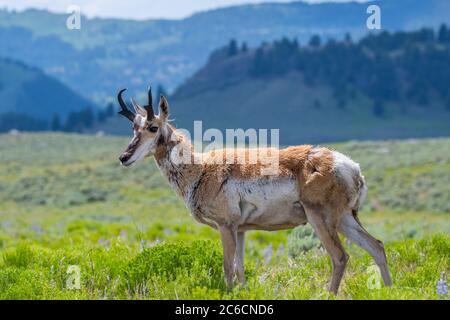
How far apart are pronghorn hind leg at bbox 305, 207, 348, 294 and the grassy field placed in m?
0.15

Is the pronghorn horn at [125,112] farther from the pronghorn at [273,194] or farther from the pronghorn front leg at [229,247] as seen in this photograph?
the pronghorn front leg at [229,247]

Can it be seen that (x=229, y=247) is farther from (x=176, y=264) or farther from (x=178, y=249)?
(x=178, y=249)

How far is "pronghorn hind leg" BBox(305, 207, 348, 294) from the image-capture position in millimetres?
8883

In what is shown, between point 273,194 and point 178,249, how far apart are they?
5.20ft

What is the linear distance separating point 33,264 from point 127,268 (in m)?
1.88

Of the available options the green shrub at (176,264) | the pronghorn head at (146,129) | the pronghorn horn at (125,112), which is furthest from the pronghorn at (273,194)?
the green shrub at (176,264)

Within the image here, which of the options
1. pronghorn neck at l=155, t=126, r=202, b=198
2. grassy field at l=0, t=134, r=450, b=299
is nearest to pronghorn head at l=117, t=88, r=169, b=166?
pronghorn neck at l=155, t=126, r=202, b=198

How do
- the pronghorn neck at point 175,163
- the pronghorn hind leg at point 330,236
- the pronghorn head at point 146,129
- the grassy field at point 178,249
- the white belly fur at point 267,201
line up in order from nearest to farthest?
the grassy field at point 178,249, the pronghorn hind leg at point 330,236, the white belly fur at point 267,201, the pronghorn head at point 146,129, the pronghorn neck at point 175,163

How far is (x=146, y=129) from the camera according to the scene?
9.53 metres

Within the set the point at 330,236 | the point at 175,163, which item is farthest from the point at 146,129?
the point at 330,236

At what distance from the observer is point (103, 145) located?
6344 inches

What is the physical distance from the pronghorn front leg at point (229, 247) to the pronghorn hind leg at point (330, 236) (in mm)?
913

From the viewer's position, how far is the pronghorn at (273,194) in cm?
891
